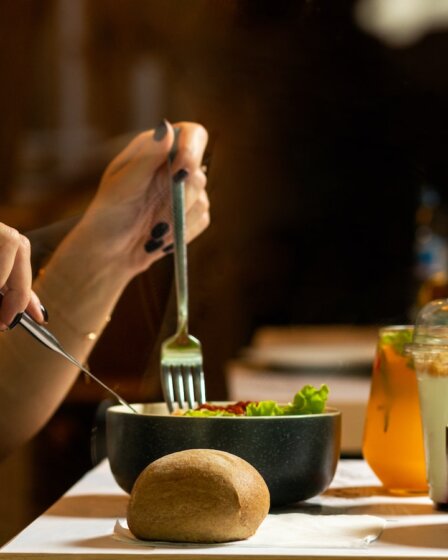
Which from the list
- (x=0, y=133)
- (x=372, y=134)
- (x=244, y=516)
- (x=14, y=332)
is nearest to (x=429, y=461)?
(x=244, y=516)

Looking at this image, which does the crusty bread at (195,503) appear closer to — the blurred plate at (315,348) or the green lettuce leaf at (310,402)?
the green lettuce leaf at (310,402)

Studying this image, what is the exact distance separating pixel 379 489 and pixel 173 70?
100 cm

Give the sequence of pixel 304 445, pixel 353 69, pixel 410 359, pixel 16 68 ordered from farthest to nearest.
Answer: pixel 353 69 → pixel 16 68 → pixel 410 359 → pixel 304 445

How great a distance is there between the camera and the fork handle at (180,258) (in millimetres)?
1195

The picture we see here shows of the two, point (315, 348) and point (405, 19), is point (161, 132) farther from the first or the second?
point (405, 19)

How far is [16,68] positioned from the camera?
176 cm

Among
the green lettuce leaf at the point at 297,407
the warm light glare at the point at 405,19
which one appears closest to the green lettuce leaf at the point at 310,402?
the green lettuce leaf at the point at 297,407

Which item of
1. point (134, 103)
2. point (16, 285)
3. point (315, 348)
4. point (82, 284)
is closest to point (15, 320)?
point (16, 285)

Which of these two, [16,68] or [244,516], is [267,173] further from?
[244,516]

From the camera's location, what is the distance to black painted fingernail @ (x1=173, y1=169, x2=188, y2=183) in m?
1.30

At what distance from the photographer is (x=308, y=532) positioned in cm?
86

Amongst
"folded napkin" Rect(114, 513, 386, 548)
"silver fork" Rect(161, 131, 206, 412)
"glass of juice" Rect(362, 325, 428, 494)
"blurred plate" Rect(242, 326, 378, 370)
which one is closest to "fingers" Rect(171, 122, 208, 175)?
"silver fork" Rect(161, 131, 206, 412)

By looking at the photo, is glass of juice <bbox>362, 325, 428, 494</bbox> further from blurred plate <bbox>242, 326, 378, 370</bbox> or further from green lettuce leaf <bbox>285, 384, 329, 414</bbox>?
blurred plate <bbox>242, 326, 378, 370</bbox>

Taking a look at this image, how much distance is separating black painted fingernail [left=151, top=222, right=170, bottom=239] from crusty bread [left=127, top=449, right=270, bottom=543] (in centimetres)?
50
